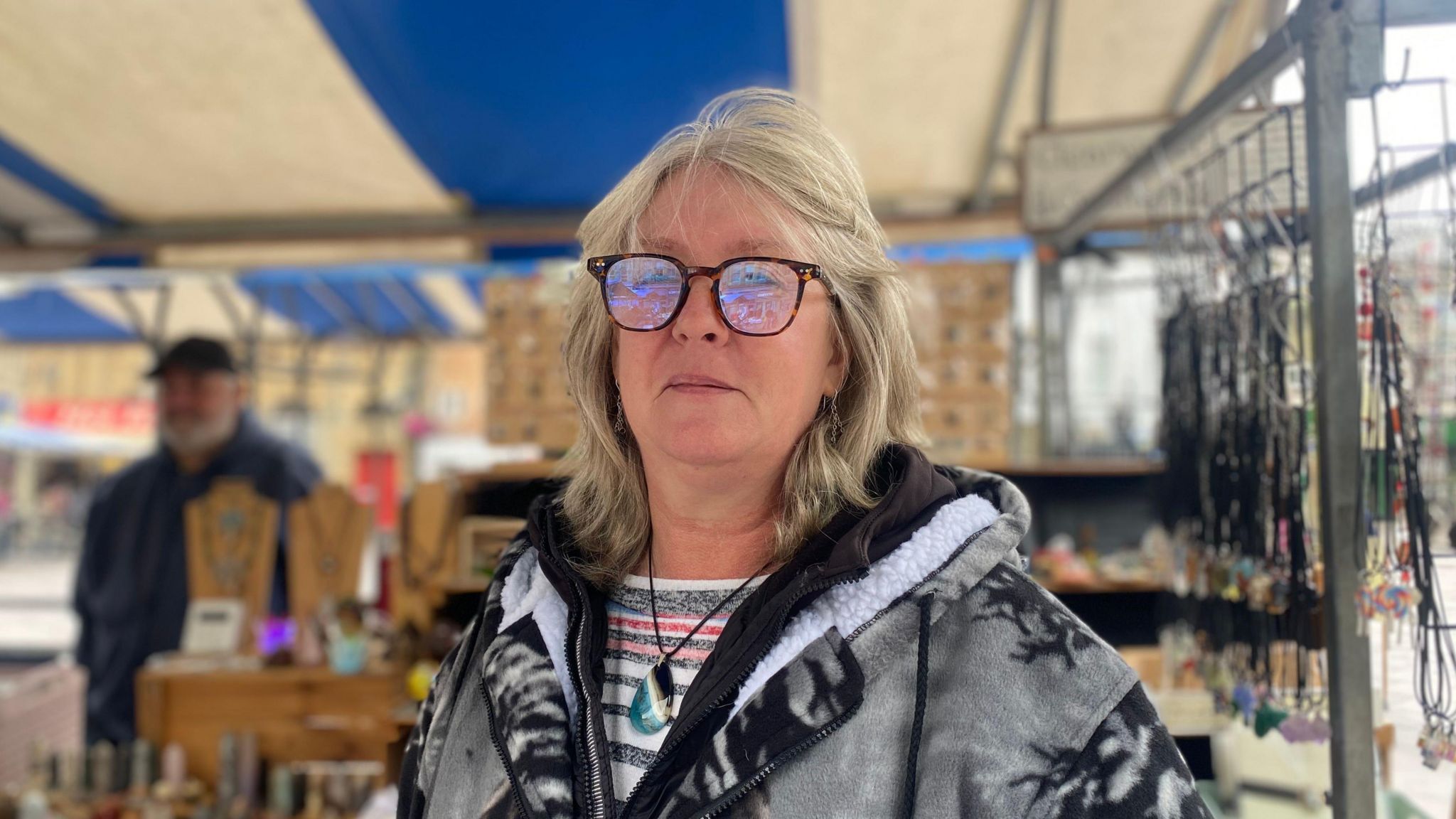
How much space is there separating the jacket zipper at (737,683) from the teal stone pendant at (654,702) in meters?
0.07

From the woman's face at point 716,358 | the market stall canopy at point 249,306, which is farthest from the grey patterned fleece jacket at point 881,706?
the market stall canopy at point 249,306

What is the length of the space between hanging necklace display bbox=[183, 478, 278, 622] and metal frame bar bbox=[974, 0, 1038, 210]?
281 cm

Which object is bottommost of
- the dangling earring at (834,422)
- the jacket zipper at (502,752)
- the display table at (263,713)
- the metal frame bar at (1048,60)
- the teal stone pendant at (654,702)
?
the display table at (263,713)

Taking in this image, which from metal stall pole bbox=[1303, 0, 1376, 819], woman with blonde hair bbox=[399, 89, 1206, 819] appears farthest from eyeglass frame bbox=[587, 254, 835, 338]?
metal stall pole bbox=[1303, 0, 1376, 819]

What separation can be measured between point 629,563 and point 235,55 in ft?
8.85

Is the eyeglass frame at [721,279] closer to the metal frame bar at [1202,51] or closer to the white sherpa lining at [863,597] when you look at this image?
the white sherpa lining at [863,597]

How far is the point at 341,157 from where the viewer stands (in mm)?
3572

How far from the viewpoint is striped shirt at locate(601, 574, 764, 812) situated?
0.98 metres

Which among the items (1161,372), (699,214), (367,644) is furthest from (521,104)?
(699,214)

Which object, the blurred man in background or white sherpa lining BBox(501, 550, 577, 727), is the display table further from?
white sherpa lining BBox(501, 550, 577, 727)

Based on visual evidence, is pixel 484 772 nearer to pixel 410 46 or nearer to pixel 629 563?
pixel 629 563

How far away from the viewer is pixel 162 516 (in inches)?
135

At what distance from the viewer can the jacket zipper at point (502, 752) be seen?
956mm

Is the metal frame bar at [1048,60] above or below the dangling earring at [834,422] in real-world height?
above
